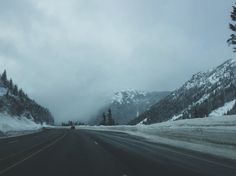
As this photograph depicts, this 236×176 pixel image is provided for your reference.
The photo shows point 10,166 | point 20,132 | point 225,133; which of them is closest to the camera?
point 10,166

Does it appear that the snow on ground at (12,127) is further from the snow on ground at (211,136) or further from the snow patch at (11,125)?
the snow on ground at (211,136)

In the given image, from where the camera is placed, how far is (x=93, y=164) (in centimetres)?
1588

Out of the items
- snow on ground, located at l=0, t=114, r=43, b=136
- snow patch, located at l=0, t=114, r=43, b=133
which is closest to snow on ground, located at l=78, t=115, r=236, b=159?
snow on ground, located at l=0, t=114, r=43, b=136

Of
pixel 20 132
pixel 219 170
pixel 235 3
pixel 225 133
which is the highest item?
pixel 235 3

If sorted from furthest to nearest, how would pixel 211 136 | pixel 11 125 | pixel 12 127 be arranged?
pixel 11 125 → pixel 12 127 → pixel 211 136

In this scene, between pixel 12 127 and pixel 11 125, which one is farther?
pixel 11 125

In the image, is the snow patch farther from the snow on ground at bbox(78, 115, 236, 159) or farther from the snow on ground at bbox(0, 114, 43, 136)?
the snow on ground at bbox(78, 115, 236, 159)

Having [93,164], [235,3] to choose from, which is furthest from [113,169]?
[235,3]

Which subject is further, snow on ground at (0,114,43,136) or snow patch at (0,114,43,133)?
snow patch at (0,114,43,133)

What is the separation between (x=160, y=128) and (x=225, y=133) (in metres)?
20.5

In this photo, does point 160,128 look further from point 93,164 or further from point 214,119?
point 93,164

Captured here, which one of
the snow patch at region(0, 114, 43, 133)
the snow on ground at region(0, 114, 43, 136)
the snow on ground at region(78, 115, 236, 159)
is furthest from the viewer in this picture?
the snow patch at region(0, 114, 43, 133)

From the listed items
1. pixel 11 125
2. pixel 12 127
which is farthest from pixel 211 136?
pixel 11 125

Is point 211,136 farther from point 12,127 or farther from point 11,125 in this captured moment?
point 11,125
